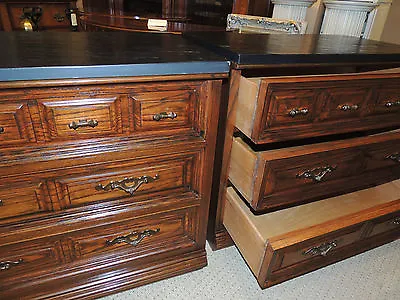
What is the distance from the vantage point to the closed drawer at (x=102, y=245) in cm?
80

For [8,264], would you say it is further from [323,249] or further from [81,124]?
[323,249]

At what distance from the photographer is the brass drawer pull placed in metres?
0.92

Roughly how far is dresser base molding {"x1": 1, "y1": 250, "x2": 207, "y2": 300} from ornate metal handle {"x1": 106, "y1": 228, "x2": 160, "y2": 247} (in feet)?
0.27

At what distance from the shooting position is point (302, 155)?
0.87 meters

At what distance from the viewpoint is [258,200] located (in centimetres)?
88

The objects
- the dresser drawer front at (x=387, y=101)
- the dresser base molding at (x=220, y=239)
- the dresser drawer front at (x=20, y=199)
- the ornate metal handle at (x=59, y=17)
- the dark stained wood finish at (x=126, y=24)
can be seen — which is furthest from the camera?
the ornate metal handle at (x=59, y=17)

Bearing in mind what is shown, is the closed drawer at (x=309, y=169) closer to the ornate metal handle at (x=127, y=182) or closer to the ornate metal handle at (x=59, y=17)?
the ornate metal handle at (x=127, y=182)

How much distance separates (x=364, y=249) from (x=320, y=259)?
0.22 meters

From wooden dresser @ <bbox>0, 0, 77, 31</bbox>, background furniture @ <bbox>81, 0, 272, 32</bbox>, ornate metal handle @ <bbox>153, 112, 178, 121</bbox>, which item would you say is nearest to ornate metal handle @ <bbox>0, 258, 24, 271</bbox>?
ornate metal handle @ <bbox>153, 112, 178, 121</bbox>

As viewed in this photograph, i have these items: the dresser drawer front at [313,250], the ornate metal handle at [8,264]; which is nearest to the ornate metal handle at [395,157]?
the dresser drawer front at [313,250]

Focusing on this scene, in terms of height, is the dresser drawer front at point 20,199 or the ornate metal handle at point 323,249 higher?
the dresser drawer front at point 20,199

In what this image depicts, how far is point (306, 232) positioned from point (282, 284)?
28 centimetres

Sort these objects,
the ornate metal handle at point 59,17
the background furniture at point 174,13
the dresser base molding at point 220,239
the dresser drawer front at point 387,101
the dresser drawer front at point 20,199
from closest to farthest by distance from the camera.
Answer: the dresser drawer front at point 20,199 → the dresser drawer front at point 387,101 → the dresser base molding at point 220,239 → the background furniture at point 174,13 → the ornate metal handle at point 59,17

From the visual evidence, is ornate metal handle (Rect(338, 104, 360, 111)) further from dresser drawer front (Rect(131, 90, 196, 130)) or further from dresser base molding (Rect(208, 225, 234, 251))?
dresser base molding (Rect(208, 225, 234, 251))
